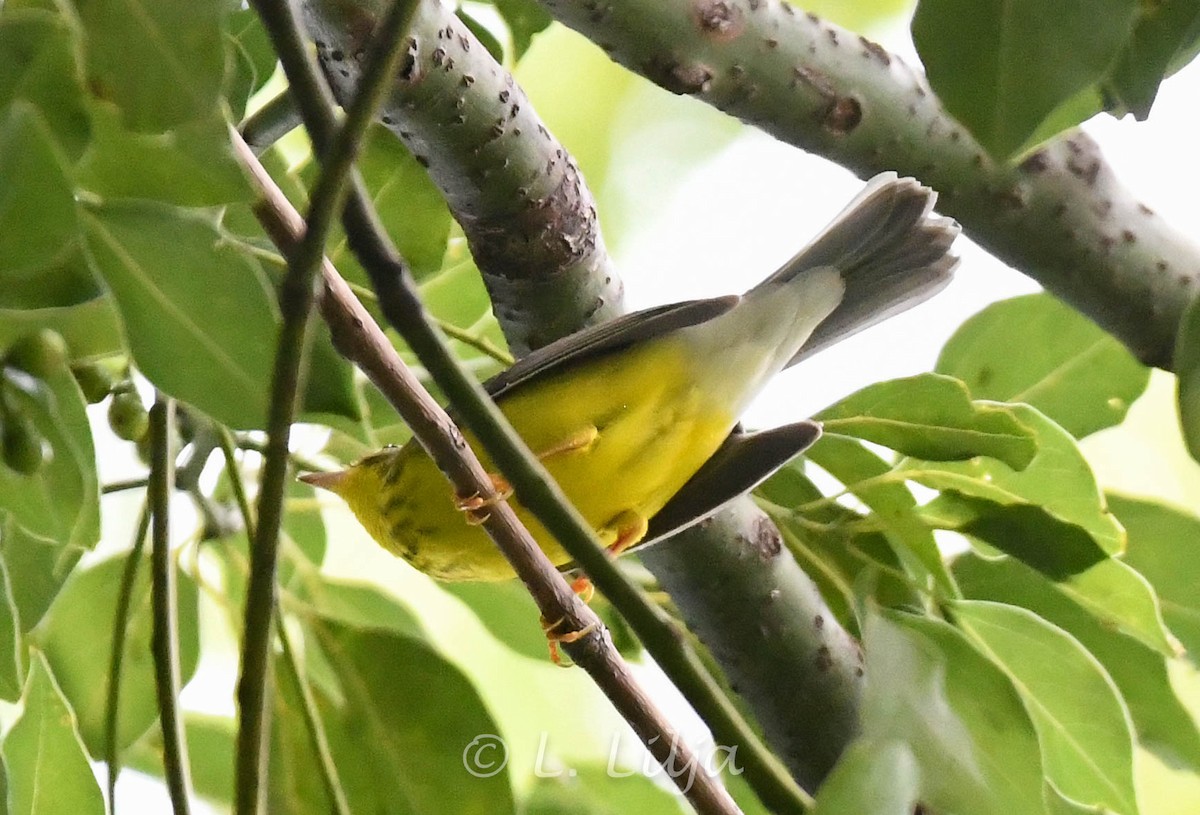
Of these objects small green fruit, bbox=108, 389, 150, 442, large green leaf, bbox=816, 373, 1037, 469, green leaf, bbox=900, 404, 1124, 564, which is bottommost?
green leaf, bbox=900, 404, 1124, 564

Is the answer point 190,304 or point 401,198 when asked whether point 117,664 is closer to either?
point 190,304

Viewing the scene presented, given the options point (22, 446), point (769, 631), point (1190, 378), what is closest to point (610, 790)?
point (769, 631)

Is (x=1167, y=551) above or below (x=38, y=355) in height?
below

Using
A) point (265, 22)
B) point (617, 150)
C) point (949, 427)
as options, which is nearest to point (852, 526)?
point (949, 427)

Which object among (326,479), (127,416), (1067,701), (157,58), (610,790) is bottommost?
(610,790)

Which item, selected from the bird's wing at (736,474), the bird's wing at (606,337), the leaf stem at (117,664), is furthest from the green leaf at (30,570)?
the bird's wing at (736,474)

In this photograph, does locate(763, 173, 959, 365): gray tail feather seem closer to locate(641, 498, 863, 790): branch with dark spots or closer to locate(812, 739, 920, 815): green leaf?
locate(641, 498, 863, 790): branch with dark spots

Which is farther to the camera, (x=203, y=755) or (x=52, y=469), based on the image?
(x=203, y=755)

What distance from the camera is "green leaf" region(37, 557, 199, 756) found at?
109cm

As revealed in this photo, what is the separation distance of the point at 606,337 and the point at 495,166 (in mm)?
205

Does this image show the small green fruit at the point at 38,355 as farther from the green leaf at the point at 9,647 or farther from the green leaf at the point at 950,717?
the green leaf at the point at 950,717

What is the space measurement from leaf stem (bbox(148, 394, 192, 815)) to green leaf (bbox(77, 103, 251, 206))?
0.65ft

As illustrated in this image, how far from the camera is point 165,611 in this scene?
2.48 feet

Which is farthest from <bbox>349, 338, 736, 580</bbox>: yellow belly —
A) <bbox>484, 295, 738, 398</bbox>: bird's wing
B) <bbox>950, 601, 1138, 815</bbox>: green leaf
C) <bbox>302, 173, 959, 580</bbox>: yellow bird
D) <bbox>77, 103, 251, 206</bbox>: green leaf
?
<bbox>77, 103, 251, 206</bbox>: green leaf
